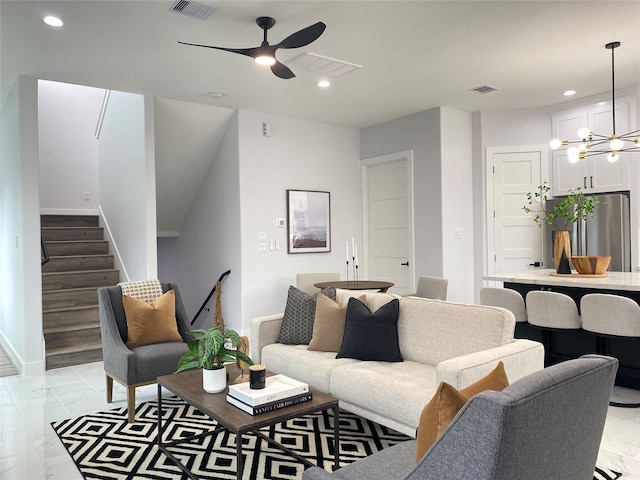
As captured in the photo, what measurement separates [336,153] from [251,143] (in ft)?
4.35

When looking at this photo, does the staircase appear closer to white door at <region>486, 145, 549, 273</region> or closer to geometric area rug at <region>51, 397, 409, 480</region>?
geometric area rug at <region>51, 397, 409, 480</region>

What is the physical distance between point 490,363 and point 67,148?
24.5 ft

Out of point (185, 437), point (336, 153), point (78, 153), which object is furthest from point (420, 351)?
point (78, 153)

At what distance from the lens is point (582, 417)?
128cm

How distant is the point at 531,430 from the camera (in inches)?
44.0

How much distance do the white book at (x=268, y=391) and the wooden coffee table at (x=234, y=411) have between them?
2.2 inches

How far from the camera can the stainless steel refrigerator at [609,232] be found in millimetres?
5164

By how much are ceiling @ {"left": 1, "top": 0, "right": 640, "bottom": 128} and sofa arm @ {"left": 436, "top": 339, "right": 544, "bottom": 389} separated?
7.43 feet

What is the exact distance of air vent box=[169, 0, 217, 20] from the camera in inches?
123

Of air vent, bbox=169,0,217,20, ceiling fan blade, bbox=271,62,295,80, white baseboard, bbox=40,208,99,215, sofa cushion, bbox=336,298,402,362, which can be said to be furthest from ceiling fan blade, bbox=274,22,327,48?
white baseboard, bbox=40,208,99,215

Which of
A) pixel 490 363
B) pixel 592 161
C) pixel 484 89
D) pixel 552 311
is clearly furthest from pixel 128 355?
pixel 592 161

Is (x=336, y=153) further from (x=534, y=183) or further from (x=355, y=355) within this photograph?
(x=355, y=355)

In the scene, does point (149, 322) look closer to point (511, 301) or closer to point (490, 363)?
point (490, 363)

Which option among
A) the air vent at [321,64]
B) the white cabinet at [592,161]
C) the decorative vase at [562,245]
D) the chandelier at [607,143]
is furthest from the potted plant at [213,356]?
the white cabinet at [592,161]
